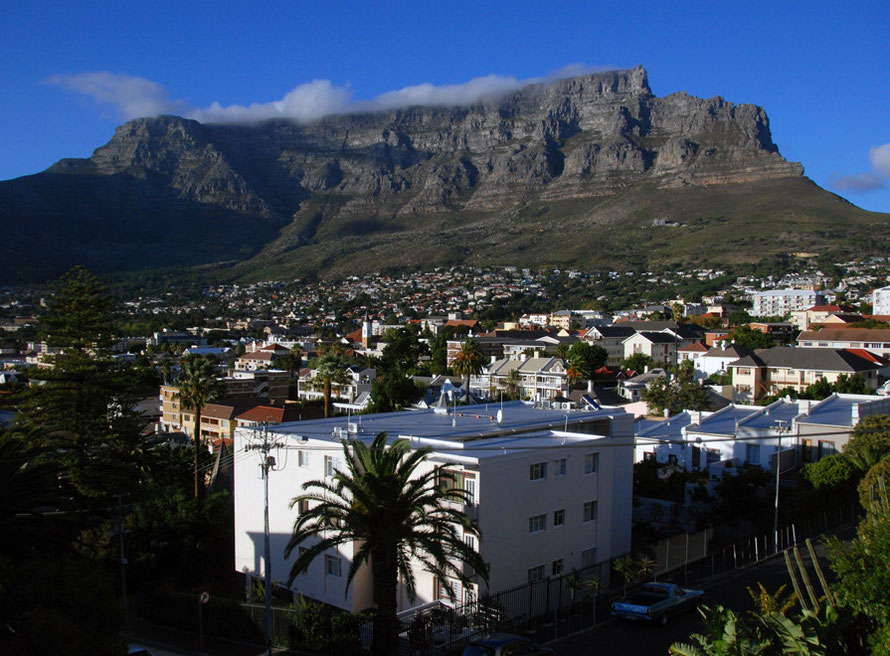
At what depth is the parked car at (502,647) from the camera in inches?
573

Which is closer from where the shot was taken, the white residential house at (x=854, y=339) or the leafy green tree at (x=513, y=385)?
the leafy green tree at (x=513, y=385)

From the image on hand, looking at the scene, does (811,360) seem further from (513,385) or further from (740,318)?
(740,318)

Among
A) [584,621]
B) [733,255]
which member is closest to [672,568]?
[584,621]

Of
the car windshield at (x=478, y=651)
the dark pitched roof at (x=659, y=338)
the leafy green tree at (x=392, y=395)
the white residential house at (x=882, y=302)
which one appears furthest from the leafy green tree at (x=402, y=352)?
the car windshield at (x=478, y=651)

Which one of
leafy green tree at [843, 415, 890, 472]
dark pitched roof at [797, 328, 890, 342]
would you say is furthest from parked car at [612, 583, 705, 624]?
dark pitched roof at [797, 328, 890, 342]

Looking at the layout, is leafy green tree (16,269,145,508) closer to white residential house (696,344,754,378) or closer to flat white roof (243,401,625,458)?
flat white roof (243,401,625,458)

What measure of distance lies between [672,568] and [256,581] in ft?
41.1

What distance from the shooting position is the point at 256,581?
2261 centimetres

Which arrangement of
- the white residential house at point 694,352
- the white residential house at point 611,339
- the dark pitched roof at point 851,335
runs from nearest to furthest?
the dark pitched roof at point 851,335, the white residential house at point 694,352, the white residential house at point 611,339

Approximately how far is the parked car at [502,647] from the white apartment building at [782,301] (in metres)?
124

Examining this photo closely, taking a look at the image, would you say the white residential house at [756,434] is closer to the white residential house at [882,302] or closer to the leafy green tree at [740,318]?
the leafy green tree at [740,318]

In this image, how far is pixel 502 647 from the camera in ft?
47.8

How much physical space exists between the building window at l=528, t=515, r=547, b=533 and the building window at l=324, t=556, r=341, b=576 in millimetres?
5256

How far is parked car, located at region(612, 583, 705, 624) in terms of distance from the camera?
1772cm
